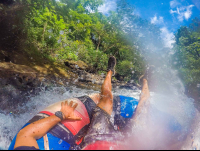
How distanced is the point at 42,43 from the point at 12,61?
2.41 meters

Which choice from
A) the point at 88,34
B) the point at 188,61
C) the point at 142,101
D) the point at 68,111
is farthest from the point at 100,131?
the point at 188,61

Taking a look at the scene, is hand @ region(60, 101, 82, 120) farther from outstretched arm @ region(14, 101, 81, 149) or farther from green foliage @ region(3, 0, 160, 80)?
green foliage @ region(3, 0, 160, 80)

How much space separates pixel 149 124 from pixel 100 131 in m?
0.72

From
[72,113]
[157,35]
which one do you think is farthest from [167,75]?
[72,113]

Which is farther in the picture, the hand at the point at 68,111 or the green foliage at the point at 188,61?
the green foliage at the point at 188,61

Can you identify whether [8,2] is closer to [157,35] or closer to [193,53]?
[193,53]

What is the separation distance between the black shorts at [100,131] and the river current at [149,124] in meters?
0.18

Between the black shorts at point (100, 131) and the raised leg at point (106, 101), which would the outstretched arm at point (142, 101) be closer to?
the raised leg at point (106, 101)

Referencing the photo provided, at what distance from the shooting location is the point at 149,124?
1685 millimetres

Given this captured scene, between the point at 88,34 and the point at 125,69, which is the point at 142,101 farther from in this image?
the point at 88,34

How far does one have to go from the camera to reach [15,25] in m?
4.35

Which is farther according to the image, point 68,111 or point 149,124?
point 68,111

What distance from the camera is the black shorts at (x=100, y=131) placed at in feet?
4.15

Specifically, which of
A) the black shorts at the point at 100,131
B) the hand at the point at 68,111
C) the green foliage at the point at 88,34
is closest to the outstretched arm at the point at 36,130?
the hand at the point at 68,111
